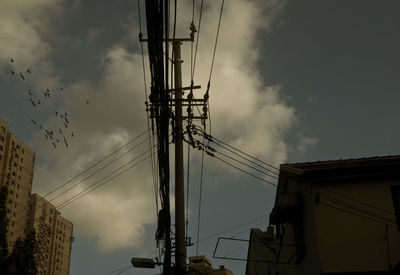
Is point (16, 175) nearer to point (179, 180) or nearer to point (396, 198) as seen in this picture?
point (179, 180)

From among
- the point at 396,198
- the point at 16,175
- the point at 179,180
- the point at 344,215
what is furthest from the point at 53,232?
the point at 396,198

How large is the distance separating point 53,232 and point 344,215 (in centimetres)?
10631

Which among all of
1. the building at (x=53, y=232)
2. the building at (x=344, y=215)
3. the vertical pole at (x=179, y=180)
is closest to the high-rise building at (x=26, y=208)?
the building at (x=53, y=232)

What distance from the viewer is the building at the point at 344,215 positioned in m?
12.6

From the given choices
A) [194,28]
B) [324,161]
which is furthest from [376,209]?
[194,28]

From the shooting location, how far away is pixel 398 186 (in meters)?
13.7

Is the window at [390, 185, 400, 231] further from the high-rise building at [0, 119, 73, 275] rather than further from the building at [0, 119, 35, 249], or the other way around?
the building at [0, 119, 35, 249]

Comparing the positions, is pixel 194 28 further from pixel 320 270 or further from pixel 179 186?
pixel 320 270

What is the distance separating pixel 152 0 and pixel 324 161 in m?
A: 9.43

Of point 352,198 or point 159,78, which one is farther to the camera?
point 352,198

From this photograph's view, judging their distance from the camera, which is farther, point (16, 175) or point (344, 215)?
point (16, 175)

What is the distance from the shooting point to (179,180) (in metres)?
12.4

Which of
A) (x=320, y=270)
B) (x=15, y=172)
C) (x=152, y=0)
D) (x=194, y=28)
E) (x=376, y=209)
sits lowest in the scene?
(x=320, y=270)

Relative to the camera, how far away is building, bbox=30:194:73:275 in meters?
103
